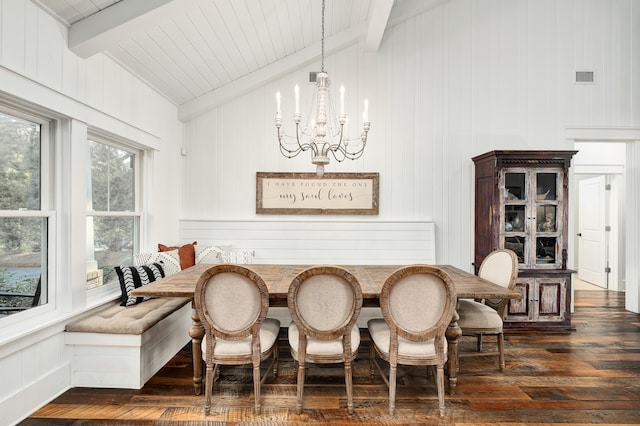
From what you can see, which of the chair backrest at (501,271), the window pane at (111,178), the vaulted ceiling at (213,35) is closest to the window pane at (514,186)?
the chair backrest at (501,271)

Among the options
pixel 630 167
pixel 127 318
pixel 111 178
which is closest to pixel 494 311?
pixel 127 318

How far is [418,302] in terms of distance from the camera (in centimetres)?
211

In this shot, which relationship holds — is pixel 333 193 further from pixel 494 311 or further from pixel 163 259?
pixel 494 311

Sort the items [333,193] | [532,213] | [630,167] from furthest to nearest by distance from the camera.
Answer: [630,167]
[333,193]
[532,213]

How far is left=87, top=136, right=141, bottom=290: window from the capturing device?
2.91 meters

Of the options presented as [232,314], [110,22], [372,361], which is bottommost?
[372,361]

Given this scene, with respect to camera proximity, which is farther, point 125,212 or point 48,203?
point 125,212

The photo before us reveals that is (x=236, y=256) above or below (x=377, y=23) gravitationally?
below

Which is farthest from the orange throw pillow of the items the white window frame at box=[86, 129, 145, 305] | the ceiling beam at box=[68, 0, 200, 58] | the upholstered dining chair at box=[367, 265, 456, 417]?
the upholstered dining chair at box=[367, 265, 456, 417]

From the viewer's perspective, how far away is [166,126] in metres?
3.85

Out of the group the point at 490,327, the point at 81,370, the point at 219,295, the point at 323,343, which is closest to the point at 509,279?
the point at 490,327

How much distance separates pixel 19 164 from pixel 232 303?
5.51 feet

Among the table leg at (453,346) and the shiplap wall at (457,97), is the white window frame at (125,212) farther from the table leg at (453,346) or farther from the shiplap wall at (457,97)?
the table leg at (453,346)

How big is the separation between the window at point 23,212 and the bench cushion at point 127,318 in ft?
1.04
